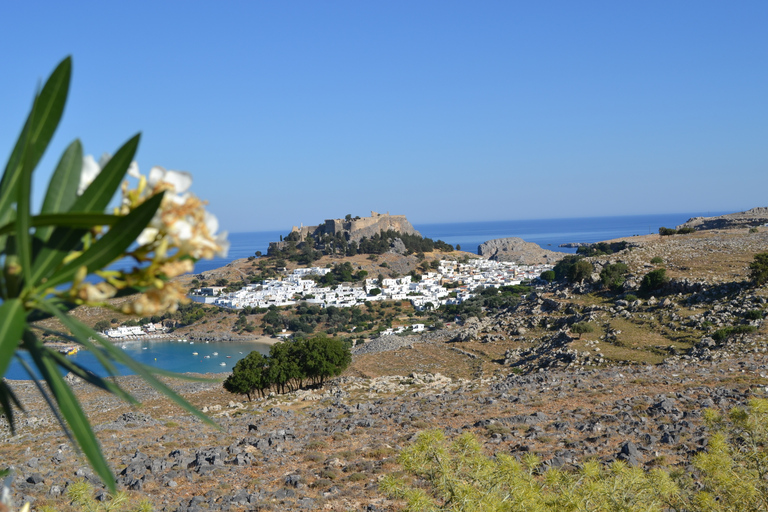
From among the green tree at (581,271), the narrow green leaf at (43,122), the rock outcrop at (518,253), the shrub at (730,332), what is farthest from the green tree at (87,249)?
the rock outcrop at (518,253)

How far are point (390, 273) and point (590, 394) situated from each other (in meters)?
47.6

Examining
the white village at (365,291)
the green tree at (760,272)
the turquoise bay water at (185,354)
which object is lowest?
the turquoise bay water at (185,354)

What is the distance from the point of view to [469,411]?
37.5ft

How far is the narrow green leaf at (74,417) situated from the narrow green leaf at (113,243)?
15cm

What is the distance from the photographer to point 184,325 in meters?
47.1

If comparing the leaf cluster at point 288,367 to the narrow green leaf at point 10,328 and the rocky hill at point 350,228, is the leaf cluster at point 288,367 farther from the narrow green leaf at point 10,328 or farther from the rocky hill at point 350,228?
the rocky hill at point 350,228

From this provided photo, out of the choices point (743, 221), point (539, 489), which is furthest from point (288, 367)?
point (743, 221)

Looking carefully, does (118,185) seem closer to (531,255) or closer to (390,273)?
(390,273)

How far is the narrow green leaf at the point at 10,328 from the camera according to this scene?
0.60 m

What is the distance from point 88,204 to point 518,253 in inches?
3320

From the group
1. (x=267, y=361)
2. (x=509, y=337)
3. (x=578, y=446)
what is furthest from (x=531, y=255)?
(x=578, y=446)

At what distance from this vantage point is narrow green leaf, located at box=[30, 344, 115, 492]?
729mm

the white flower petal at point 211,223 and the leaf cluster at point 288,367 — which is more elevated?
the white flower petal at point 211,223

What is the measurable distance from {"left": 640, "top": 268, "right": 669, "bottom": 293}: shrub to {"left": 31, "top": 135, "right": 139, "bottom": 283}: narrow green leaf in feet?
82.5
